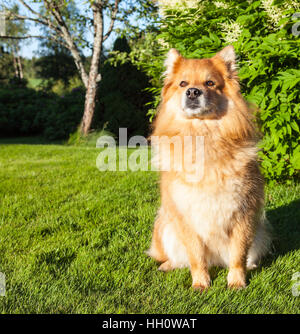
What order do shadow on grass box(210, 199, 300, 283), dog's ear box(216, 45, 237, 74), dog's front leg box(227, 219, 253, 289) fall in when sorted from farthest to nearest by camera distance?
shadow on grass box(210, 199, 300, 283)
dog's ear box(216, 45, 237, 74)
dog's front leg box(227, 219, 253, 289)

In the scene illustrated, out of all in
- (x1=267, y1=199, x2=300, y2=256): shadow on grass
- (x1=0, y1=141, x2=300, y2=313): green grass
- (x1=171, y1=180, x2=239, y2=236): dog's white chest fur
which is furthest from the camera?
(x1=267, y1=199, x2=300, y2=256): shadow on grass

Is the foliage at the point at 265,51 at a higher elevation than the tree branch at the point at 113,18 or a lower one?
lower

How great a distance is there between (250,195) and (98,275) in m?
1.30

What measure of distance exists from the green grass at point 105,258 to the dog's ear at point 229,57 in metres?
1.64

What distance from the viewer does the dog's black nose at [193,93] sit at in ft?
7.54

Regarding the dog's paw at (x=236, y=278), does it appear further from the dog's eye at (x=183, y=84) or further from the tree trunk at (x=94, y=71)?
the tree trunk at (x=94, y=71)

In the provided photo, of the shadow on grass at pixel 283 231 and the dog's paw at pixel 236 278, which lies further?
the shadow on grass at pixel 283 231

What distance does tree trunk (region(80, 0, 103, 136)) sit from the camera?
945cm

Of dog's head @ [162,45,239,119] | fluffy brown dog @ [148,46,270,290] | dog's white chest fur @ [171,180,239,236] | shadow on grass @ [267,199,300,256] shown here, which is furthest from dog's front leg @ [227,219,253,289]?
dog's head @ [162,45,239,119]

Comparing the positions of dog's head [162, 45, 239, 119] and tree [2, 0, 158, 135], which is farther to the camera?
tree [2, 0, 158, 135]

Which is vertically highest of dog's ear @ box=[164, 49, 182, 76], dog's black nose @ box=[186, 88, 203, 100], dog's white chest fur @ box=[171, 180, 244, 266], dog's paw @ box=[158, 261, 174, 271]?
dog's ear @ box=[164, 49, 182, 76]

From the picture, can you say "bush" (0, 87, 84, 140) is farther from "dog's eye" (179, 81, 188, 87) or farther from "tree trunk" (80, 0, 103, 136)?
"dog's eye" (179, 81, 188, 87)

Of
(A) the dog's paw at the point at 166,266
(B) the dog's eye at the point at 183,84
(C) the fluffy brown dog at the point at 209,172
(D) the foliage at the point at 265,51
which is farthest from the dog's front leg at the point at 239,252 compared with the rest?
(D) the foliage at the point at 265,51
